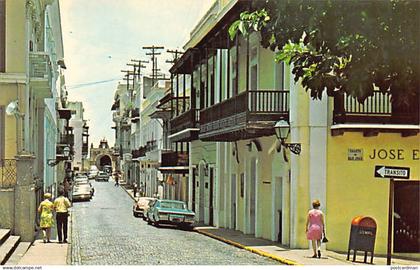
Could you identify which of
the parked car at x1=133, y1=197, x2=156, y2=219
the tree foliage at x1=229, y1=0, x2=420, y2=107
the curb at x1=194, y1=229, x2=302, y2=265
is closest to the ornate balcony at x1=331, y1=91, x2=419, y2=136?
the curb at x1=194, y1=229, x2=302, y2=265

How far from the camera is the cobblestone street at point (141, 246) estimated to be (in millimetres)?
14797

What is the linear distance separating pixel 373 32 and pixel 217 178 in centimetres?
1657

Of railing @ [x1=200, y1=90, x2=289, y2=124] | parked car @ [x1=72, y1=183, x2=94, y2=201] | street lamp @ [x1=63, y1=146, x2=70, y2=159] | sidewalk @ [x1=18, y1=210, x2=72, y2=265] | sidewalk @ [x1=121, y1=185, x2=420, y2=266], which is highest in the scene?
railing @ [x1=200, y1=90, x2=289, y2=124]

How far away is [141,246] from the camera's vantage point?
17688 mm

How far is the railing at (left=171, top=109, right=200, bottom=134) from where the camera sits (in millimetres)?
27125

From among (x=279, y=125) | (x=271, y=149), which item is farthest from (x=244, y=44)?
(x=279, y=125)

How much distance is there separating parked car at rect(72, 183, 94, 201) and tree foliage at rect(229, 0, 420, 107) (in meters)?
31.7

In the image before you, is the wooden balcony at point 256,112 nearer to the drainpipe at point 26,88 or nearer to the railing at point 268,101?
the railing at point 268,101

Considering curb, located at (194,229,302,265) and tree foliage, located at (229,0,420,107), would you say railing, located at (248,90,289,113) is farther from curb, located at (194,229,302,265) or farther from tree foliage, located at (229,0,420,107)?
tree foliage, located at (229,0,420,107)

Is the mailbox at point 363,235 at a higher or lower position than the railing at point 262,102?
lower

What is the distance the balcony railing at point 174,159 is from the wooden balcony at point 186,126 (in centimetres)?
223

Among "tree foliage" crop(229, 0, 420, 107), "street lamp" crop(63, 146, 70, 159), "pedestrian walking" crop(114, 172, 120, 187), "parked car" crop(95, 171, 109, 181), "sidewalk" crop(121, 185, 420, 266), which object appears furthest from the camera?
"parked car" crop(95, 171, 109, 181)

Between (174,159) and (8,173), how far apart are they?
624 inches

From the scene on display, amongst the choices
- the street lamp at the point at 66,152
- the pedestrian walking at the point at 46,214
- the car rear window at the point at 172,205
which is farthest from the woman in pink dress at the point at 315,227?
the street lamp at the point at 66,152
